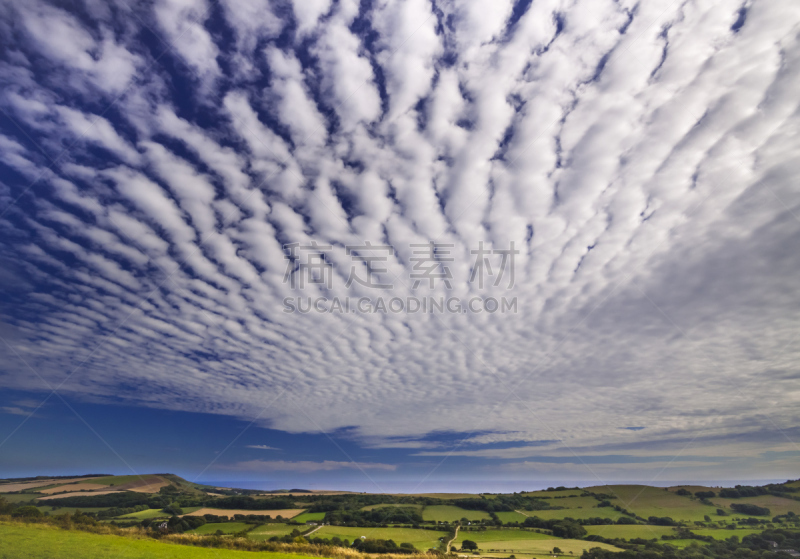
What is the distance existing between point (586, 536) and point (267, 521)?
5889 centimetres

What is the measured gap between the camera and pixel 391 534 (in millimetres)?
56156

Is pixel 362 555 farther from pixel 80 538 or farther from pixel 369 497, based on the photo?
pixel 369 497

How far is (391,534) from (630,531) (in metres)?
46.6

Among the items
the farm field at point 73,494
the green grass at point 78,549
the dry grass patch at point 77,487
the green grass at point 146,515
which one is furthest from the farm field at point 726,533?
the dry grass patch at point 77,487

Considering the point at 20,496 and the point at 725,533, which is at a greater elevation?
the point at 20,496

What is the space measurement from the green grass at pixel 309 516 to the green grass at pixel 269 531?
5.67 metres

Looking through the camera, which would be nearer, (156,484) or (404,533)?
(404,533)

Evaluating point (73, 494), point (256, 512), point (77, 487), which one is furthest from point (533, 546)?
point (77, 487)

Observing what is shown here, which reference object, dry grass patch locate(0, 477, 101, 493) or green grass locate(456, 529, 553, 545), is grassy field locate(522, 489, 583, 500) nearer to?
green grass locate(456, 529, 553, 545)

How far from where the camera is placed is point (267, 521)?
62.4m

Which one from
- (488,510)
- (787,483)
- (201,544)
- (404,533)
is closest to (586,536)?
(488,510)

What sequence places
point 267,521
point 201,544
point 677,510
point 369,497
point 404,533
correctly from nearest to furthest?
point 201,544 → point 404,533 → point 267,521 → point 677,510 → point 369,497

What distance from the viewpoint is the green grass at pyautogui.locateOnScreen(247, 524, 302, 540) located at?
49.9 m

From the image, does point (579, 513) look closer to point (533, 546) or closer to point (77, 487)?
point (533, 546)
